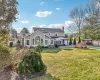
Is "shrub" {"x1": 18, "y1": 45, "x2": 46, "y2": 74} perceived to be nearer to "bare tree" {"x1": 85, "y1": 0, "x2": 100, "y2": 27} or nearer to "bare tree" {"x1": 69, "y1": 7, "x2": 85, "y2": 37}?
"bare tree" {"x1": 85, "y1": 0, "x2": 100, "y2": 27}

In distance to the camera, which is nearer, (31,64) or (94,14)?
(31,64)

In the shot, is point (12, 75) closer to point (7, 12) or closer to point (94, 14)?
point (7, 12)

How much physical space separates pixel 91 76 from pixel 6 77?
239 inches

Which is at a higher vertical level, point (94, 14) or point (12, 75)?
point (94, 14)

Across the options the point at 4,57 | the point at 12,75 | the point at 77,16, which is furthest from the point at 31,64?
the point at 77,16

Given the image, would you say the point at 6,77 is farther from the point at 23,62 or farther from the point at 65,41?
the point at 65,41

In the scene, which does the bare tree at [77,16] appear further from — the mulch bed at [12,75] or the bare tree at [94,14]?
the mulch bed at [12,75]

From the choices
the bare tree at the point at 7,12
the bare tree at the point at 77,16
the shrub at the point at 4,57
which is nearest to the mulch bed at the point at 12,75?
the shrub at the point at 4,57

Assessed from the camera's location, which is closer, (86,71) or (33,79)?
(33,79)

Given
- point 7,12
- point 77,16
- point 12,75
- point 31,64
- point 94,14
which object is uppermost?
point 77,16

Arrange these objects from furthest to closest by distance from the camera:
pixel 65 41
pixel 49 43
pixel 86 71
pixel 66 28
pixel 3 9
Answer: pixel 66 28 < pixel 65 41 < pixel 49 43 < pixel 3 9 < pixel 86 71

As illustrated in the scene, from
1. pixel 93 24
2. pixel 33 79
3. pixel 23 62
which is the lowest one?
pixel 33 79

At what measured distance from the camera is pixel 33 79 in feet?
37.1

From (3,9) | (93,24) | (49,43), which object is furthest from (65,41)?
(3,9)
